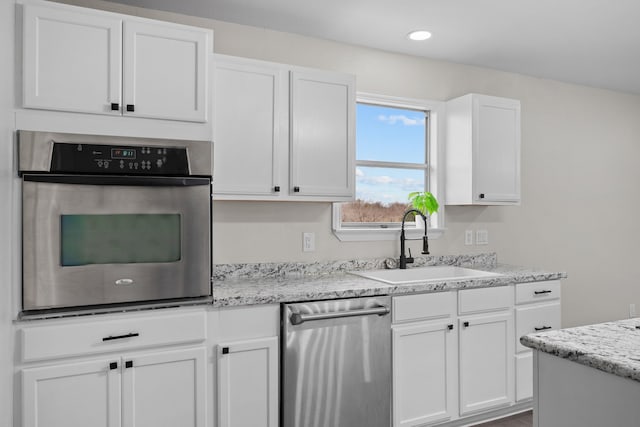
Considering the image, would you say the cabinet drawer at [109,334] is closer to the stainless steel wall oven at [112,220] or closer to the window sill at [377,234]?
the stainless steel wall oven at [112,220]

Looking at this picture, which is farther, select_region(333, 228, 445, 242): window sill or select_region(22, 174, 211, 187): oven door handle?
select_region(333, 228, 445, 242): window sill

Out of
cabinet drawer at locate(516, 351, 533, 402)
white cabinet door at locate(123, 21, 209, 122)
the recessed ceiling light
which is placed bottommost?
cabinet drawer at locate(516, 351, 533, 402)

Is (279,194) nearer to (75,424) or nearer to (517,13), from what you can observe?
(75,424)

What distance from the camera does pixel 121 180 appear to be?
2016 mm

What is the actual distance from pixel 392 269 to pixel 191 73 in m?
1.86

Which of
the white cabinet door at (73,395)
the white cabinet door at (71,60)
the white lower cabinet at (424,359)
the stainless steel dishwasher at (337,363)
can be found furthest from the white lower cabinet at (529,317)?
the white cabinet door at (71,60)

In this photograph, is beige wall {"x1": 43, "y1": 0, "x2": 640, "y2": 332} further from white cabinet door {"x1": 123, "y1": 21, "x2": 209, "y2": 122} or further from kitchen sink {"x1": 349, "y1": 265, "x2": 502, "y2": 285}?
white cabinet door {"x1": 123, "y1": 21, "x2": 209, "y2": 122}

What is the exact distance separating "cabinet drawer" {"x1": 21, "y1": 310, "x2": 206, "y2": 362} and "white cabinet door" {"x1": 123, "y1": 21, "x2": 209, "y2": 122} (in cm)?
93

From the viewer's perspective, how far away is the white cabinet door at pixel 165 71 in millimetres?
2094

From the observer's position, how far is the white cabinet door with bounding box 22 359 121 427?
1.83 m

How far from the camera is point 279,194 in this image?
2.62 metres

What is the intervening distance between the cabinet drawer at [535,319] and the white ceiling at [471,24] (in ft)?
5.86

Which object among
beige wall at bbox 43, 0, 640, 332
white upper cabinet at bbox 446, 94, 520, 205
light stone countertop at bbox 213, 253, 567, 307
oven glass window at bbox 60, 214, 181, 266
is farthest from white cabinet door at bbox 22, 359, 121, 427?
white upper cabinet at bbox 446, 94, 520, 205

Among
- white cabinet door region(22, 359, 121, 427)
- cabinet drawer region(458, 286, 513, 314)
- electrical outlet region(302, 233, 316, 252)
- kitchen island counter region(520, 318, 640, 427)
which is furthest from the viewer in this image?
electrical outlet region(302, 233, 316, 252)
